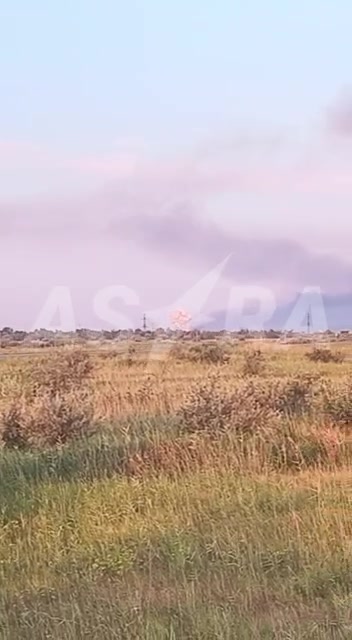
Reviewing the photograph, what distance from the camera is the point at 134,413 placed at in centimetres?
1318

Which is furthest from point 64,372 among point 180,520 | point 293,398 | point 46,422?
point 180,520

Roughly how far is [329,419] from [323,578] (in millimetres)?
6362

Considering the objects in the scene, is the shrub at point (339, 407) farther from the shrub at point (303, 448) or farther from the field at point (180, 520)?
the shrub at point (303, 448)

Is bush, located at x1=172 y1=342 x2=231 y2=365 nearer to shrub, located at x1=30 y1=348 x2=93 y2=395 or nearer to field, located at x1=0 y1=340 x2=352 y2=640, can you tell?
shrub, located at x1=30 y1=348 x2=93 y2=395

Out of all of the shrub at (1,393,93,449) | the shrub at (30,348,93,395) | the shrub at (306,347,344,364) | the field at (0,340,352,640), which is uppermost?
the shrub at (306,347,344,364)

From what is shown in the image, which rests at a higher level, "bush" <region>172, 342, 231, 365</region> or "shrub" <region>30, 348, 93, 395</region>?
"bush" <region>172, 342, 231, 365</region>

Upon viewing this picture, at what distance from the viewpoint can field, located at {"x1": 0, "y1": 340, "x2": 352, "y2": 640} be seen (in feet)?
17.3

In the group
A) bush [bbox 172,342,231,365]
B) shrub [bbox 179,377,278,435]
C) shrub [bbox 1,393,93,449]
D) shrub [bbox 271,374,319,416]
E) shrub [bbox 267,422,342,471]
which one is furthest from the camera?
bush [bbox 172,342,231,365]

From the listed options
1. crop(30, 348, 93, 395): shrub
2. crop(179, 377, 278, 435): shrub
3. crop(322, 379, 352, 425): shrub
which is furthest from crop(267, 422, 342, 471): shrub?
crop(30, 348, 93, 395): shrub

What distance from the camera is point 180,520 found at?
7207 mm

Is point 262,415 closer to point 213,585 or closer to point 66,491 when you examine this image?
point 66,491

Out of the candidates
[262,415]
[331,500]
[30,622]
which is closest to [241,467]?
[331,500]

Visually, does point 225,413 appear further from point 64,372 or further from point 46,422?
point 64,372

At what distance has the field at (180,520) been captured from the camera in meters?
5.29
